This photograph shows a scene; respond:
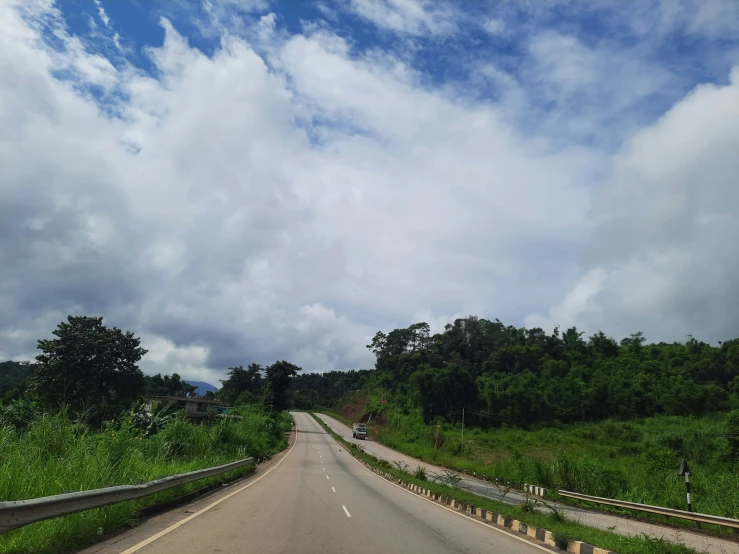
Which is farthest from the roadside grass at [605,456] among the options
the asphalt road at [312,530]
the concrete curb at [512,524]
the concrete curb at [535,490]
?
the asphalt road at [312,530]

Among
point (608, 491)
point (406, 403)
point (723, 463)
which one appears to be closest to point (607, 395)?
point (406, 403)

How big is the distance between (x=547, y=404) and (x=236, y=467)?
59.2m

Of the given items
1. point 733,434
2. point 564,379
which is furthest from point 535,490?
point 564,379

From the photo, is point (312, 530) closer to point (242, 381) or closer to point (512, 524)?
point (512, 524)

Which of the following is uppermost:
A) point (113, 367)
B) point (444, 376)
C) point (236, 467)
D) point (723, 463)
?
point (444, 376)

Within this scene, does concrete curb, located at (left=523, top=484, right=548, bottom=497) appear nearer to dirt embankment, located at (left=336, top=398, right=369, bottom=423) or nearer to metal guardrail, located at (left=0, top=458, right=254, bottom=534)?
metal guardrail, located at (left=0, top=458, right=254, bottom=534)

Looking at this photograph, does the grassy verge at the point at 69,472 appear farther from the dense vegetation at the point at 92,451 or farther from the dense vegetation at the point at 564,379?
the dense vegetation at the point at 564,379

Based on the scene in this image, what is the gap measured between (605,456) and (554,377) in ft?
113

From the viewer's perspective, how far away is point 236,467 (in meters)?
20.7

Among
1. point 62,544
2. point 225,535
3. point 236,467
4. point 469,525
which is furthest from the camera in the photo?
point 236,467

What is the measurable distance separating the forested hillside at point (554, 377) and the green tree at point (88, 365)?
38245 mm

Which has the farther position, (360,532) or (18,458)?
(360,532)

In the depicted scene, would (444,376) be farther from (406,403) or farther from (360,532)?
(360,532)

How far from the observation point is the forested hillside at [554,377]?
6800cm
